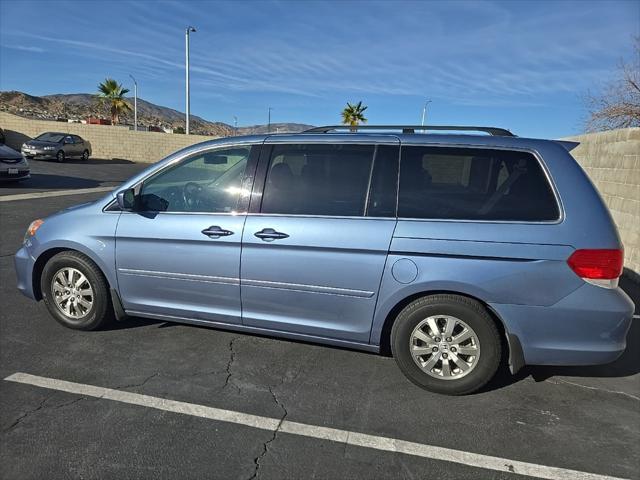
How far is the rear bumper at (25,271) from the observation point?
4.10 meters

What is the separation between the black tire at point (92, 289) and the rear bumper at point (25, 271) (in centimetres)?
13

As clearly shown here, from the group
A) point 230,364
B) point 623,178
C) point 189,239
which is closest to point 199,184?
point 189,239

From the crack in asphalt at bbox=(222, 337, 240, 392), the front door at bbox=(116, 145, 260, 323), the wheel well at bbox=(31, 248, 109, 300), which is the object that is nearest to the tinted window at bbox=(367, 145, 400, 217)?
the front door at bbox=(116, 145, 260, 323)

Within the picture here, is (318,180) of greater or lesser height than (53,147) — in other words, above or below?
below

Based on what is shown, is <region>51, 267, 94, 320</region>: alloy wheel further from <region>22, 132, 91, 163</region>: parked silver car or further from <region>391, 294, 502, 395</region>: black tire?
<region>22, 132, 91, 163</region>: parked silver car

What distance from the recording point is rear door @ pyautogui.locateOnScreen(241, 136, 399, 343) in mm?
3211

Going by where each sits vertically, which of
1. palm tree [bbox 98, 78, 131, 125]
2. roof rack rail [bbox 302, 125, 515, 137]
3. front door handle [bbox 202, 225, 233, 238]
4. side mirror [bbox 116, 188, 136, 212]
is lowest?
front door handle [bbox 202, 225, 233, 238]

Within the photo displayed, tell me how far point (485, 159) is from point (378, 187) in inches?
30.6

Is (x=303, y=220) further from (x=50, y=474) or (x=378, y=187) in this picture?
(x=50, y=474)

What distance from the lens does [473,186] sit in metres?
3.19

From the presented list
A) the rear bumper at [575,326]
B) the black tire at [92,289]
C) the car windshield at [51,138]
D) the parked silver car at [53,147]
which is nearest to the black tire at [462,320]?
the rear bumper at [575,326]

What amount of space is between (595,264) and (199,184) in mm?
3002

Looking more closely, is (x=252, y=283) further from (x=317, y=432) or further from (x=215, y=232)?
(x=317, y=432)

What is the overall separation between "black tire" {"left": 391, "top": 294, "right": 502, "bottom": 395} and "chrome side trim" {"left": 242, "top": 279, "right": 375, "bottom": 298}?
0.33m
